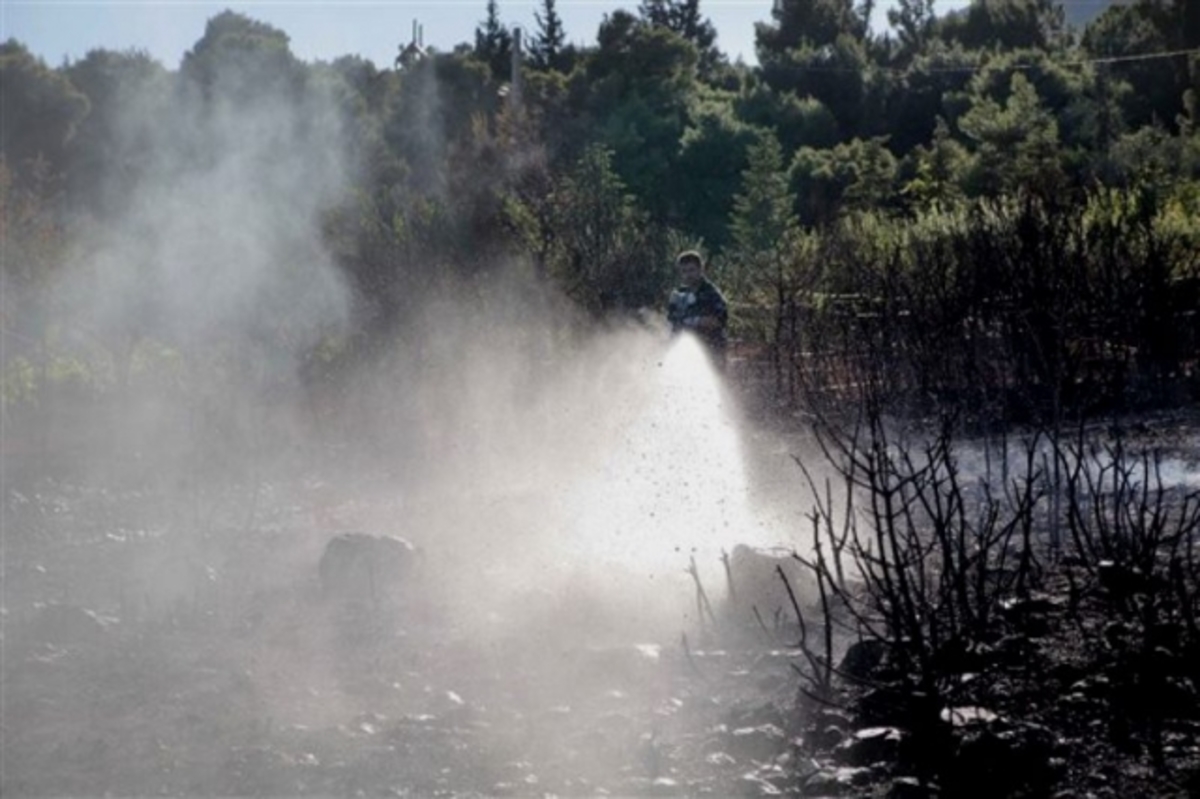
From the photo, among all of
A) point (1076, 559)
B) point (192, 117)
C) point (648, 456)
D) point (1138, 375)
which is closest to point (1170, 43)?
point (192, 117)

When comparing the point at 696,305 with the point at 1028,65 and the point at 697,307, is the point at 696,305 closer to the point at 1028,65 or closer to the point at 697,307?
the point at 697,307

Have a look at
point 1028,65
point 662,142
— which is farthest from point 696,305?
point 1028,65

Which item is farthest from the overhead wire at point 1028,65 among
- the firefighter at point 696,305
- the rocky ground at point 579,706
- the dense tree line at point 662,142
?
the rocky ground at point 579,706

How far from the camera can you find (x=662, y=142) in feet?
141

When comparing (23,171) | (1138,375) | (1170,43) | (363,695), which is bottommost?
(363,695)

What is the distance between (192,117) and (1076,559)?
33800 millimetres

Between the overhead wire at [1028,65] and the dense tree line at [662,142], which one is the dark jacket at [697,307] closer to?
the dense tree line at [662,142]

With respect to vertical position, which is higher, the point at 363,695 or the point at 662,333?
the point at 662,333

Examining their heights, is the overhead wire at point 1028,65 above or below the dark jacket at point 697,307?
above

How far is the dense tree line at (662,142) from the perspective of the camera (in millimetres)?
18250

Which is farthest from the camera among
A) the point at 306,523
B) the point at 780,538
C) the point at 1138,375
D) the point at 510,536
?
the point at 1138,375

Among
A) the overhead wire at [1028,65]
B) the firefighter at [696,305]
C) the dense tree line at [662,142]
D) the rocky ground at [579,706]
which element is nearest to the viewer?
the rocky ground at [579,706]

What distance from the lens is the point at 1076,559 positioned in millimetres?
7812

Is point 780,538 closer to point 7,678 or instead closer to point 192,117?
point 7,678
